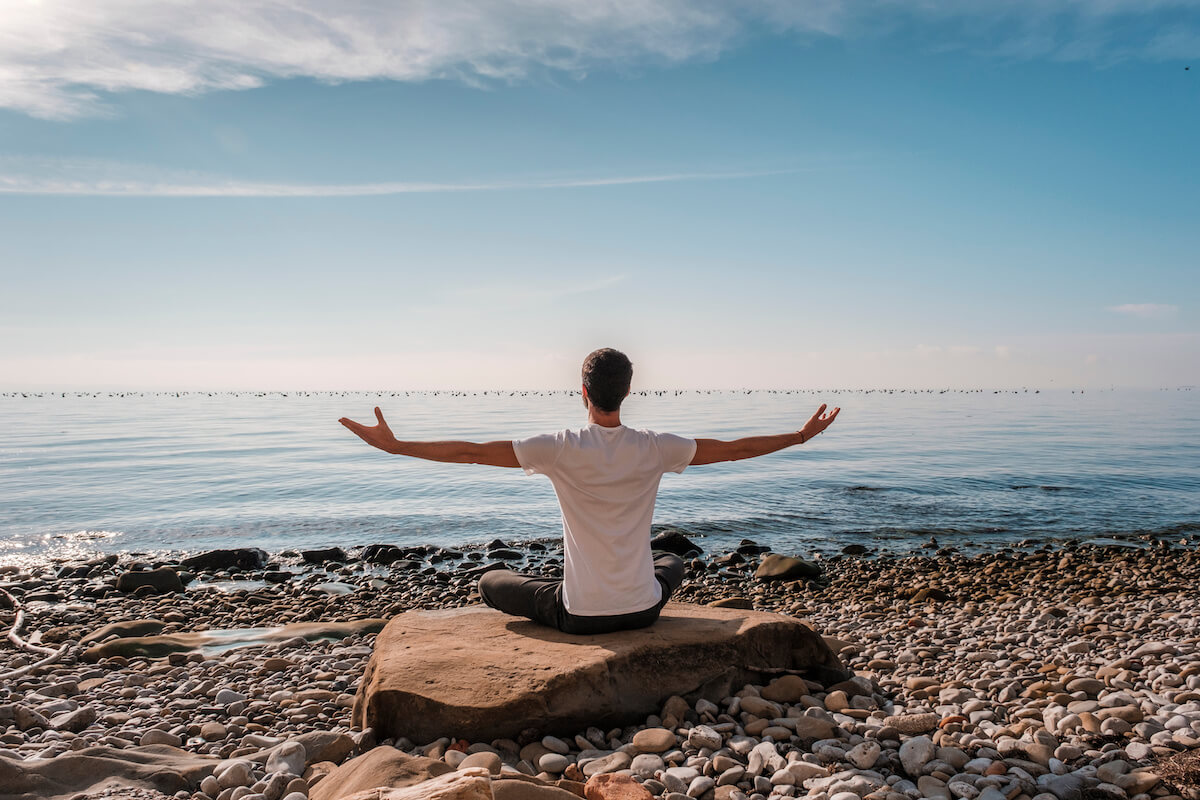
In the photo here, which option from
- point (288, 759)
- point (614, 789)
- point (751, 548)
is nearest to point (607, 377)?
point (614, 789)

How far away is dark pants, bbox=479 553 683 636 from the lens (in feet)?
18.9

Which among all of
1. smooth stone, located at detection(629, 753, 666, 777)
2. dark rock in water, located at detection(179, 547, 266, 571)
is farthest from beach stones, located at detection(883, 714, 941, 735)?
dark rock in water, located at detection(179, 547, 266, 571)

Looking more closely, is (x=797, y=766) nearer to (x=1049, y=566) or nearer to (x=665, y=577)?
(x=665, y=577)

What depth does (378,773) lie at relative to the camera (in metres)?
4.01

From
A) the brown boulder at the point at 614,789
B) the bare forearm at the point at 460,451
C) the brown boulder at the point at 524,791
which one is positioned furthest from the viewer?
the bare forearm at the point at 460,451

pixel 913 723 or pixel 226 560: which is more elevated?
pixel 913 723

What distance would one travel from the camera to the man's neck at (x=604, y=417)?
526cm

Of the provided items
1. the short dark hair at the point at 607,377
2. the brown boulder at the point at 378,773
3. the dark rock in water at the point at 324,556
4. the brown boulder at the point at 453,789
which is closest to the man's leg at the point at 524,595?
the short dark hair at the point at 607,377

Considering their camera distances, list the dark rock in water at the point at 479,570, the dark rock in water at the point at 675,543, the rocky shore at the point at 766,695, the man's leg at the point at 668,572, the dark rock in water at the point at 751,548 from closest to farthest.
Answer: the rocky shore at the point at 766,695 → the man's leg at the point at 668,572 → the dark rock in water at the point at 479,570 → the dark rock in water at the point at 751,548 → the dark rock in water at the point at 675,543

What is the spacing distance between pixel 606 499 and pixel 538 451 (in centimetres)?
62

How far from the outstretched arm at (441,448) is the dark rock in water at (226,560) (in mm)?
10698

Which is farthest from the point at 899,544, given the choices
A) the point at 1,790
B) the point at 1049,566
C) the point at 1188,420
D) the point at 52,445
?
the point at 1188,420

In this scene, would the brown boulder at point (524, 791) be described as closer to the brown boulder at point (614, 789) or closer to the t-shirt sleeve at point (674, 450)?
the brown boulder at point (614, 789)

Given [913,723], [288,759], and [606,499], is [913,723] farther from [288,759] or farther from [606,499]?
[288,759]
